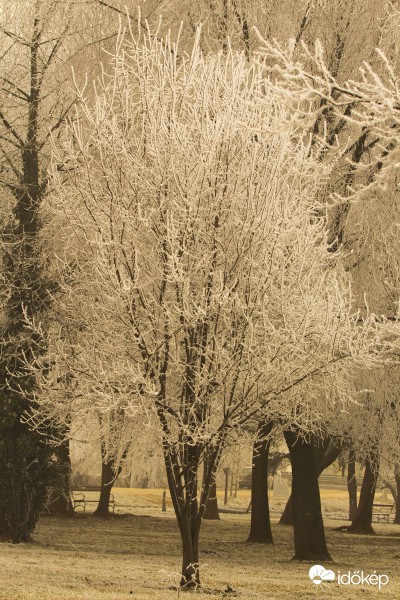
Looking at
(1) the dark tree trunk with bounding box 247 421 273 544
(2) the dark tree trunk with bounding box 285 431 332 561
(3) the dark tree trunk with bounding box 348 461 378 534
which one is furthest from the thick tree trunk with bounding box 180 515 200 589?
(3) the dark tree trunk with bounding box 348 461 378 534

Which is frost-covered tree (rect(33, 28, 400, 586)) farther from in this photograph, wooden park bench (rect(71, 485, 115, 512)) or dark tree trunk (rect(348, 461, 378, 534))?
dark tree trunk (rect(348, 461, 378, 534))

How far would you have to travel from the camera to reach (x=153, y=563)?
589 inches

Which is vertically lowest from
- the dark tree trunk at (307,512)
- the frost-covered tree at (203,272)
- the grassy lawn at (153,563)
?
the grassy lawn at (153,563)

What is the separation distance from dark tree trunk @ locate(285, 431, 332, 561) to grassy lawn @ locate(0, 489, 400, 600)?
0.43 m

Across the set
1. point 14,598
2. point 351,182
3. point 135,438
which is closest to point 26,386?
point 135,438

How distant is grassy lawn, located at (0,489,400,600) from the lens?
10.7 meters

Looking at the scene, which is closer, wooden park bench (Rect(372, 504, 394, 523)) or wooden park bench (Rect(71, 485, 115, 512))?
wooden park bench (Rect(71, 485, 115, 512))

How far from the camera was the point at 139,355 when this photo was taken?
34.8 feet

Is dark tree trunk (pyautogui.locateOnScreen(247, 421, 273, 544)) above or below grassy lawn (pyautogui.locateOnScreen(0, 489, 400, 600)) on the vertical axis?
above

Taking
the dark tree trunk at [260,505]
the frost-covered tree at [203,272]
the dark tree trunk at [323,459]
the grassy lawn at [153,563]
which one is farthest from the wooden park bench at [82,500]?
the frost-covered tree at [203,272]

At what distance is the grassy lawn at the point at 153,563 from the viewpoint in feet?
35.2

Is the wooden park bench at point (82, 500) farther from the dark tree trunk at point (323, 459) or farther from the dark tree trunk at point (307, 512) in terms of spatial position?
the dark tree trunk at point (307, 512)

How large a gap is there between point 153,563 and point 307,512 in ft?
9.34

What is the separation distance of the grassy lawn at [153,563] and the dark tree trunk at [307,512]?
0.43 meters
